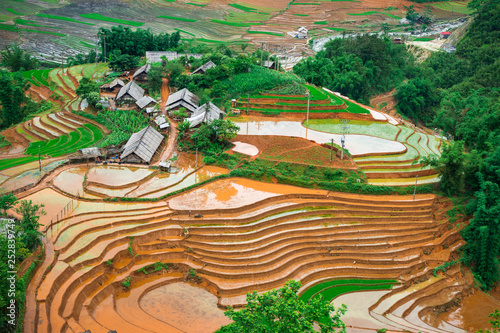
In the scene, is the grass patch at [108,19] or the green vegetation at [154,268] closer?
the green vegetation at [154,268]

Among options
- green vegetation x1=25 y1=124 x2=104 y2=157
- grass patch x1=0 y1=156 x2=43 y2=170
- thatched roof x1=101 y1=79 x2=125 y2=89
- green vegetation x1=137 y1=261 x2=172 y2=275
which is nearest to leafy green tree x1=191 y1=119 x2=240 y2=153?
green vegetation x1=25 y1=124 x2=104 y2=157

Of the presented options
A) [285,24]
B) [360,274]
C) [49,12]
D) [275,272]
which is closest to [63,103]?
[275,272]

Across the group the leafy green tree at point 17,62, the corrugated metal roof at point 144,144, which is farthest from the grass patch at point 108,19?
the corrugated metal roof at point 144,144

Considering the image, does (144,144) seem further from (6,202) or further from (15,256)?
(15,256)

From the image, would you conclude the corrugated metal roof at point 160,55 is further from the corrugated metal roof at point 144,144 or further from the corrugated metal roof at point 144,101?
the corrugated metal roof at point 144,144

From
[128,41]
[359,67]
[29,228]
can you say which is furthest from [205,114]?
[359,67]

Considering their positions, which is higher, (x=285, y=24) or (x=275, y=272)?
(x=285, y=24)

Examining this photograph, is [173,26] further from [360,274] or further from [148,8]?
[360,274]
